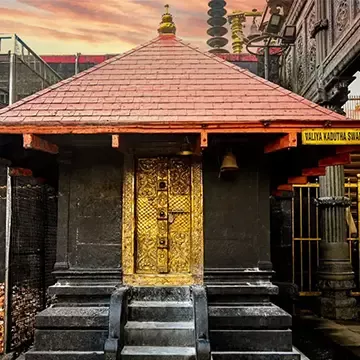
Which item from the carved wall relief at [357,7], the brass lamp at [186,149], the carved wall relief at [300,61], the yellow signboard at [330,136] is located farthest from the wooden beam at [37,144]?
the carved wall relief at [300,61]

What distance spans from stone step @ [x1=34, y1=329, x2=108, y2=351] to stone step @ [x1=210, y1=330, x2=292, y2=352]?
4.93 ft

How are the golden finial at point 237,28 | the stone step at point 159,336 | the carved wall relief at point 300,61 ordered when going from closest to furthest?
1. the stone step at point 159,336
2. the carved wall relief at point 300,61
3. the golden finial at point 237,28

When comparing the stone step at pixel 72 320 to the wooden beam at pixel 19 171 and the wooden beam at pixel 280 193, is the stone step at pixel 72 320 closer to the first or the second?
the wooden beam at pixel 19 171

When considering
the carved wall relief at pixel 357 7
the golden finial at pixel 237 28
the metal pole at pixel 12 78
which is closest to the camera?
the metal pole at pixel 12 78

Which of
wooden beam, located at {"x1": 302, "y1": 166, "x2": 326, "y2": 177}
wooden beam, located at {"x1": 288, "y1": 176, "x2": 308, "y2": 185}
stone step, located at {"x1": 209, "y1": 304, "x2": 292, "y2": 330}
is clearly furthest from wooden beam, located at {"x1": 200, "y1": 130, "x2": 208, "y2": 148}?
wooden beam, located at {"x1": 288, "y1": 176, "x2": 308, "y2": 185}

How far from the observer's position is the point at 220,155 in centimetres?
667

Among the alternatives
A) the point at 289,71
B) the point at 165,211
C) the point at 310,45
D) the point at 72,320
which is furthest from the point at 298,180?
the point at 289,71

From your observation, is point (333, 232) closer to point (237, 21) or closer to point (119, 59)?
point (119, 59)

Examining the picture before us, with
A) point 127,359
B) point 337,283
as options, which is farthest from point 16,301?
point 337,283

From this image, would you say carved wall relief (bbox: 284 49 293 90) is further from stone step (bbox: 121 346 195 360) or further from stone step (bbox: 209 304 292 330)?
stone step (bbox: 121 346 195 360)

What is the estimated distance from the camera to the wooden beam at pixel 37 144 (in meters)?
5.87

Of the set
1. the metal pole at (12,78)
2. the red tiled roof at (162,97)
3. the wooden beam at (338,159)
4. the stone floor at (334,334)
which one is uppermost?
the metal pole at (12,78)

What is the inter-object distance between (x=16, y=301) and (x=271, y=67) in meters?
12.3

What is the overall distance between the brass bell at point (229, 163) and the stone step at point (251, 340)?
2.17 meters
